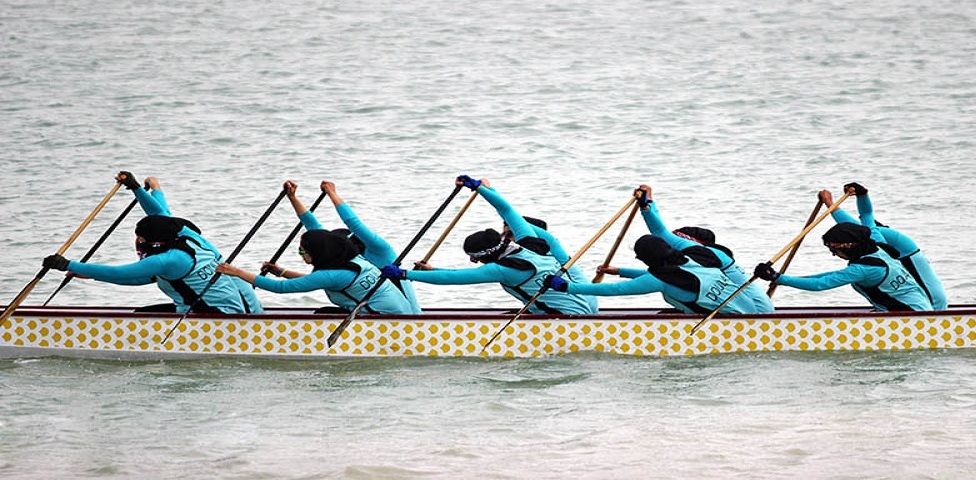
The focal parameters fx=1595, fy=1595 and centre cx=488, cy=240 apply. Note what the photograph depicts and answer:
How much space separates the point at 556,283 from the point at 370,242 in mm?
1638

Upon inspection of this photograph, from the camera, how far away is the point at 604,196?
24.1m

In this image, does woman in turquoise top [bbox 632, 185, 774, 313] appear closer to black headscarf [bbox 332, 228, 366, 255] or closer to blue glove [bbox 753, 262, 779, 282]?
blue glove [bbox 753, 262, 779, 282]

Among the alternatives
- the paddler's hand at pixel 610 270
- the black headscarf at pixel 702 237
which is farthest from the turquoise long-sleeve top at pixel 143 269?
the black headscarf at pixel 702 237

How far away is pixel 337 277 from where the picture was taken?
42.3 ft

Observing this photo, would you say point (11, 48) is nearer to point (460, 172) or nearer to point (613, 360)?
point (460, 172)

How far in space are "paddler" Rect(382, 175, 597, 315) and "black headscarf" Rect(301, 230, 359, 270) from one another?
1.12ft

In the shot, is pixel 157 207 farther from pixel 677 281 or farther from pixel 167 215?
pixel 677 281

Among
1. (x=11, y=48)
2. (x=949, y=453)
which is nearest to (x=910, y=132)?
(x=949, y=453)

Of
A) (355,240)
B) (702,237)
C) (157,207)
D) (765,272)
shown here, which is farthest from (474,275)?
(157,207)

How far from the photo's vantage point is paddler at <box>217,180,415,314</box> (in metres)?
12.7

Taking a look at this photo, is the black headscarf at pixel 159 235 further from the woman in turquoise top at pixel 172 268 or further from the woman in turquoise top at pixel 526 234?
the woman in turquoise top at pixel 526 234

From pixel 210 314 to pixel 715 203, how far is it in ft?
38.0

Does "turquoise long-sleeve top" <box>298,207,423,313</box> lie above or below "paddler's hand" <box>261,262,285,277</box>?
above

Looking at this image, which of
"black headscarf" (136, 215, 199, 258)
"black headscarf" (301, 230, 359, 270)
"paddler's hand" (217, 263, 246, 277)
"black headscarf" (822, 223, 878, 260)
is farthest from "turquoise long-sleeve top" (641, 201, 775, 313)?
"black headscarf" (136, 215, 199, 258)
